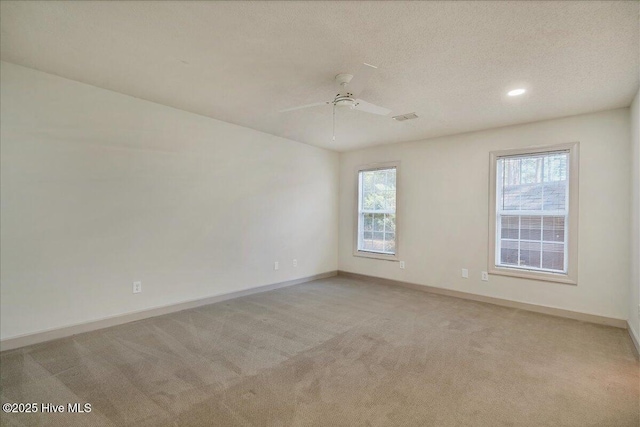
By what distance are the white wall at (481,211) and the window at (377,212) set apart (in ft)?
0.52

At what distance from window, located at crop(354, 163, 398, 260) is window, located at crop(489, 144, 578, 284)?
1.67m

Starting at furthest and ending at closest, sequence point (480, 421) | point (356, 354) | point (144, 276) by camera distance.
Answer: point (144, 276)
point (356, 354)
point (480, 421)

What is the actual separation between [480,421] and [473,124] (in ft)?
12.1

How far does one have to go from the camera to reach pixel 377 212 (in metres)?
5.79

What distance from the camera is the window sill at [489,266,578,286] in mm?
3804

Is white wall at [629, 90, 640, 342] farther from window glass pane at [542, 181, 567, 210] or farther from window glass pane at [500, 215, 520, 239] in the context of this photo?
window glass pane at [500, 215, 520, 239]

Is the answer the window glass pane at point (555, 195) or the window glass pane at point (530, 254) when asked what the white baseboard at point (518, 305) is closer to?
the window glass pane at point (530, 254)

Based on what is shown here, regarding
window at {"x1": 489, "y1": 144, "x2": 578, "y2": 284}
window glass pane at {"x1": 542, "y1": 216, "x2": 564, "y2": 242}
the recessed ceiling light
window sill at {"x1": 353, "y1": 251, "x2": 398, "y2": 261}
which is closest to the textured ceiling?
the recessed ceiling light

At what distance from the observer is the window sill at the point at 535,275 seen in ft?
12.5

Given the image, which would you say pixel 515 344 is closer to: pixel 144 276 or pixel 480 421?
pixel 480 421

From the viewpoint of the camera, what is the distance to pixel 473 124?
424 cm

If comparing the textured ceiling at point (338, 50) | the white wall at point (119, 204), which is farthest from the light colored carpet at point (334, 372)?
the textured ceiling at point (338, 50)

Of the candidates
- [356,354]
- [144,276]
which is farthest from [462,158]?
[144,276]

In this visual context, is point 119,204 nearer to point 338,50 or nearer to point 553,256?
point 338,50
